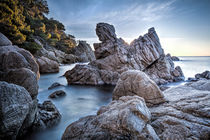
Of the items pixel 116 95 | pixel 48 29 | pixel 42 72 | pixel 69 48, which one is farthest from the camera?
pixel 69 48

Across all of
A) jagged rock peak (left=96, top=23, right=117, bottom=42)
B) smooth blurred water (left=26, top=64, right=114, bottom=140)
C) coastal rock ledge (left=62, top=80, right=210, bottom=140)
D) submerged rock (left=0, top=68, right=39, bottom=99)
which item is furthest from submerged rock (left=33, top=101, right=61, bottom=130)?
jagged rock peak (left=96, top=23, right=117, bottom=42)

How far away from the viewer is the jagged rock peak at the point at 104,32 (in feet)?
79.4

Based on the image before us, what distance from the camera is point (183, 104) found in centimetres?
489

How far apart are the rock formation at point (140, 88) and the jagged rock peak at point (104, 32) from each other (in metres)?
18.0

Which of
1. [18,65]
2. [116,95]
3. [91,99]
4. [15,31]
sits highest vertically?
[15,31]

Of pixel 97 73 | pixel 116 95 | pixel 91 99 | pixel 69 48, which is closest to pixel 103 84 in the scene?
pixel 97 73

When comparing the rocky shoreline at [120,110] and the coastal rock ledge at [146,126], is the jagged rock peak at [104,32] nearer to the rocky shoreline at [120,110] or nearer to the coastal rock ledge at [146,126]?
the rocky shoreline at [120,110]

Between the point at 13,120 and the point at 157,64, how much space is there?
25210 millimetres

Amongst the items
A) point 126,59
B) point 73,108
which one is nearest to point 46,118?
point 73,108

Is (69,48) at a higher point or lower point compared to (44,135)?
higher

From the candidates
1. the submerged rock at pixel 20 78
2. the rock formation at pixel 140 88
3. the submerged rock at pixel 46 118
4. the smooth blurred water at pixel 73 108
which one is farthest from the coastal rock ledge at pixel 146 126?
the submerged rock at pixel 20 78

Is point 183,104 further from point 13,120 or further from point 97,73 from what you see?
point 97,73

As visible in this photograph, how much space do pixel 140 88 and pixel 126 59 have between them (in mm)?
15609

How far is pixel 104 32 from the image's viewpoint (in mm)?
24250
